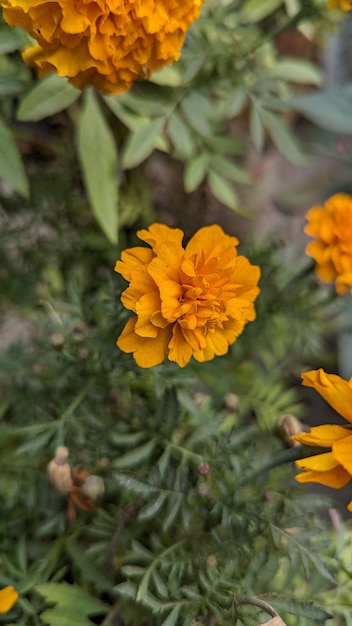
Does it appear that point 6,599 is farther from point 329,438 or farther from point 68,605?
point 329,438

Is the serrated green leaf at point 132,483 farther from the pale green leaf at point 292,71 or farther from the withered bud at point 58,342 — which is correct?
the pale green leaf at point 292,71

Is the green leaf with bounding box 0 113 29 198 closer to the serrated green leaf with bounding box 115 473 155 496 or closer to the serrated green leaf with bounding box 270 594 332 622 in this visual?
the serrated green leaf with bounding box 115 473 155 496

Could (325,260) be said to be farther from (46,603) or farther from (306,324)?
(46,603)

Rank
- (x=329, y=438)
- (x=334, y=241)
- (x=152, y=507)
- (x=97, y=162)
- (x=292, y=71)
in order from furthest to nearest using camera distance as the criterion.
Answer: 1. (x=292, y=71)
2. (x=97, y=162)
3. (x=334, y=241)
4. (x=152, y=507)
5. (x=329, y=438)

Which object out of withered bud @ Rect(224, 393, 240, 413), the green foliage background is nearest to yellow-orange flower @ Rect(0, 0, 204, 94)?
the green foliage background

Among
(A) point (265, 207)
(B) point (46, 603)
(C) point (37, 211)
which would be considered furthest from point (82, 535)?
(A) point (265, 207)

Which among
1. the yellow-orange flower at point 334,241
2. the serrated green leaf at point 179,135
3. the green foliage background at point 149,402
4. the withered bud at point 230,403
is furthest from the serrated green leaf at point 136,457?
the serrated green leaf at point 179,135

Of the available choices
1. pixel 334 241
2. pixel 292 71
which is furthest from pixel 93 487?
pixel 292 71
